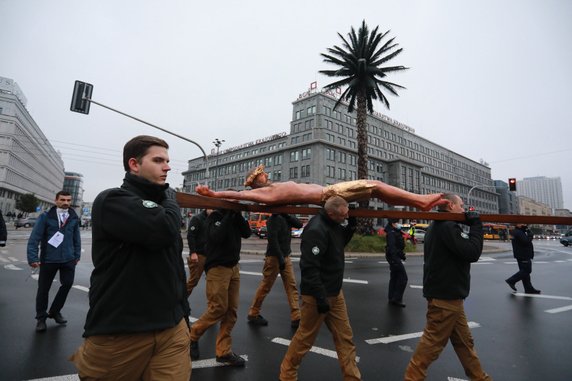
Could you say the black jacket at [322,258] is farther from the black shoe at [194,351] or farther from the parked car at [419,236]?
the parked car at [419,236]

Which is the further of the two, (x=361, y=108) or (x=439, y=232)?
(x=361, y=108)

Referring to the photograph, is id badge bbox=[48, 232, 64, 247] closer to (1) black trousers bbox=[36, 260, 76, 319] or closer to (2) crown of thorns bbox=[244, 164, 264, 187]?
(1) black trousers bbox=[36, 260, 76, 319]

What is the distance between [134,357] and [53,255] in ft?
13.5

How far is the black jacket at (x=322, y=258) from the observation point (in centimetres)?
297

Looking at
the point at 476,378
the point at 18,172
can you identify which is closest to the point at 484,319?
the point at 476,378

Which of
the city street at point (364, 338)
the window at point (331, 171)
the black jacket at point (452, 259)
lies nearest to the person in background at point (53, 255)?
the city street at point (364, 338)

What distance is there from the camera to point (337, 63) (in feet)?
72.9

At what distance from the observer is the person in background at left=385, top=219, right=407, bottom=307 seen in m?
6.65

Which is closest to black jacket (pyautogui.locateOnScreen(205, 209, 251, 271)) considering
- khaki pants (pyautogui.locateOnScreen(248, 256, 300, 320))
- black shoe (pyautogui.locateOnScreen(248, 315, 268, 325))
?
khaki pants (pyautogui.locateOnScreen(248, 256, 300, 320))

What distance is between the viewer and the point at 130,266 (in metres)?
1.72

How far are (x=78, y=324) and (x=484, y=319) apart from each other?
712 centimetres

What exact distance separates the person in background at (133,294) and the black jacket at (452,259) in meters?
2.52

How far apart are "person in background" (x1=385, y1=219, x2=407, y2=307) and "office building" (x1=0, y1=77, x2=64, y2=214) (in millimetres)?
64392

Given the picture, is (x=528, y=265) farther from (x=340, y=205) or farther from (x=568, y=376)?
(x=340, y=205)
